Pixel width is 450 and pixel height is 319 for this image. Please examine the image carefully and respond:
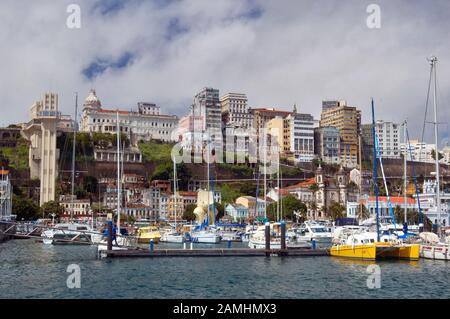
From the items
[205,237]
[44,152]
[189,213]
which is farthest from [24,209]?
[205,237]

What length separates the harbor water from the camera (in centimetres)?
2736

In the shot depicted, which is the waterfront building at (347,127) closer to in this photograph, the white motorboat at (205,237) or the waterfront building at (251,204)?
the waterfront building at (251,204)

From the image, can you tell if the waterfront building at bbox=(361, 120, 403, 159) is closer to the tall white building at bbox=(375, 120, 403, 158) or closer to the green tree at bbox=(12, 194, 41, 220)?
the tall white building at bbox=(375, 120, 403, 158)

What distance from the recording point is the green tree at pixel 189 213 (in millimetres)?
105419

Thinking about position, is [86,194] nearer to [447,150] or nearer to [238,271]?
[238,271]

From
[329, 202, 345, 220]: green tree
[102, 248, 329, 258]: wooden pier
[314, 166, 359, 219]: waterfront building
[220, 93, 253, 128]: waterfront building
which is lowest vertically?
[102, 248, 329, 258]: wooden pier

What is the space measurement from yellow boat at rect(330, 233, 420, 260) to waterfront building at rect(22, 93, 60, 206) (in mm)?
81095

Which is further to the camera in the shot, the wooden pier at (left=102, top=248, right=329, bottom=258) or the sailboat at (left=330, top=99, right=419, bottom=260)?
the wooden pier at (left=102, top=248, right=329, bottom=258)

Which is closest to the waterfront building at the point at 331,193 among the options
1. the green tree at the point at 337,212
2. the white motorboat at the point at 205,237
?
the green tree at the point at 337,212

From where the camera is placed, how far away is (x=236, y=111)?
17388cm

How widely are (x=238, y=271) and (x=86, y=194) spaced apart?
85.8 metres

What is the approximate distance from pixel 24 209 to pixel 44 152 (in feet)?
74.0

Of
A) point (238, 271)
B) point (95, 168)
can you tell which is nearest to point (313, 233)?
point (238, 271)

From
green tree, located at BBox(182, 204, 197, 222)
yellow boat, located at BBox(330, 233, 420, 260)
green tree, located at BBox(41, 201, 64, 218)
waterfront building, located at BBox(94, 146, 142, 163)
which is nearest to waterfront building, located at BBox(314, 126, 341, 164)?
waterfront building, located at BBox(94, 146, 142, 163)
